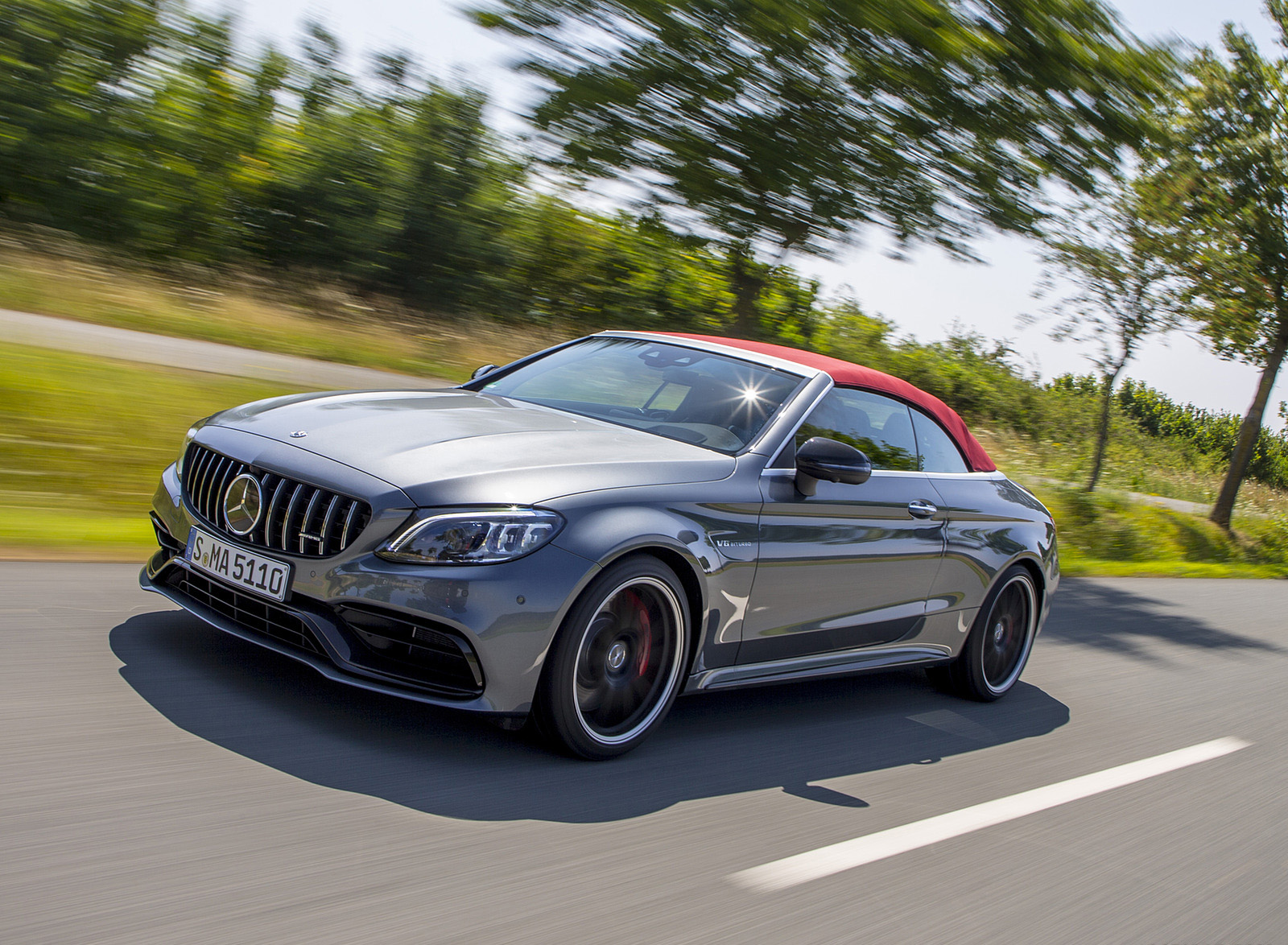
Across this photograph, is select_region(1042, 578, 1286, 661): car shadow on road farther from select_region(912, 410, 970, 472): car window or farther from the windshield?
the windshield

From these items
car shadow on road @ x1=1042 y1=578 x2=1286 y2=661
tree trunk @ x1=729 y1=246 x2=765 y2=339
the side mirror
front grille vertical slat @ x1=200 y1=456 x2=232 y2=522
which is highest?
tree trunk @ x1=729 y1=246 x2=765 y2=339

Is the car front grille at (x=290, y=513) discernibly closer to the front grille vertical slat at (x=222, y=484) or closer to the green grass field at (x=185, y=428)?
the front grille vertical slat at (x=222, y=484)

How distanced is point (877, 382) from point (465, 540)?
249 centimetres

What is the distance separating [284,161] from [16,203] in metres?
4.26

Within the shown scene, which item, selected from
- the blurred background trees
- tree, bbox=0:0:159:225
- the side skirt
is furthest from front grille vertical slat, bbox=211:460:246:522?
tree, bbox=0:0:159:225

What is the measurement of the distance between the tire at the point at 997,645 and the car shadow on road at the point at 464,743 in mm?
679

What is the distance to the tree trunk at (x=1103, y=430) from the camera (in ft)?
64.8

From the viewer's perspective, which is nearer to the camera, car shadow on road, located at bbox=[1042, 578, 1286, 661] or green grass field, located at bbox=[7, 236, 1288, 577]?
green grass field, located at bbox=[7, 236, 1288, 577]

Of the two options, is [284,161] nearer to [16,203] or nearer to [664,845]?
[16,203]

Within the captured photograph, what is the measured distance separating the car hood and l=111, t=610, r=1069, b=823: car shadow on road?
2.65 ft

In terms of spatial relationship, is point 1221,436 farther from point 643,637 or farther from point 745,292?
point 643,637

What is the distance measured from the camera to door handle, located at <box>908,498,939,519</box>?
5.18 meters

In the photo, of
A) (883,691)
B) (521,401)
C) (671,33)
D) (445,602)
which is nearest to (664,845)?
(445,602)

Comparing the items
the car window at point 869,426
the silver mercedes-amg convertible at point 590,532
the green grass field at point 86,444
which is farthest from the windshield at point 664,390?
the green grass field at point 86,444
